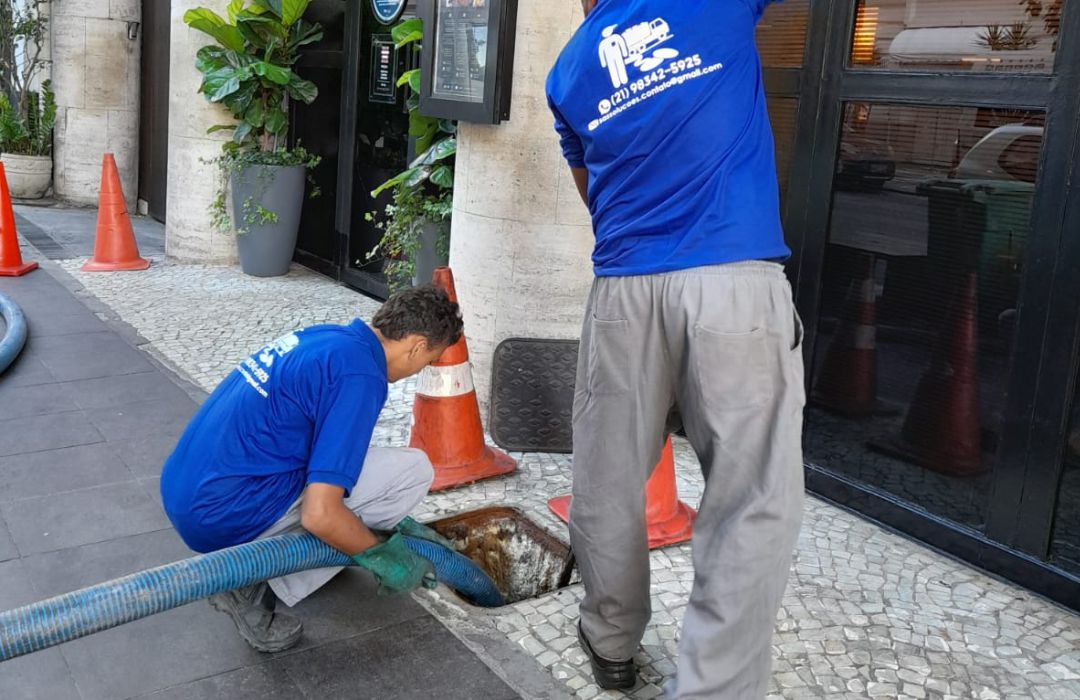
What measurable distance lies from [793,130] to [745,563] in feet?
7.43

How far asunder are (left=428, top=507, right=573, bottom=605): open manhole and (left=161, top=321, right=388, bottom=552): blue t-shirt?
1.01 meters

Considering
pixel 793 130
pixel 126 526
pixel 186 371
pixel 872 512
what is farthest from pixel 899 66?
pixel 186 371

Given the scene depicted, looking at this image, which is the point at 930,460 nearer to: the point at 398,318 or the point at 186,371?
the point at 398,318

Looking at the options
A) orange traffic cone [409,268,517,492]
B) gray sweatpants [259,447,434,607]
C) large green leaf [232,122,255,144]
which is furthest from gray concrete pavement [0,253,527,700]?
large green leaf [232,122,255,144]

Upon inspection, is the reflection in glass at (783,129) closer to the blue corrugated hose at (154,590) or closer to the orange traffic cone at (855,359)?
the orange traffic cone at (855,359)

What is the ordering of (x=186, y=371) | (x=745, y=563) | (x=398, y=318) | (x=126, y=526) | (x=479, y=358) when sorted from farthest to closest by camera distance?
(x=186, y=371) → (x=479, y=358) → (x=126, y=526) → (x=398, y=318) → (x=745, y=563)

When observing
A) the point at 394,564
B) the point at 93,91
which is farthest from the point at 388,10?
the point at 93,91

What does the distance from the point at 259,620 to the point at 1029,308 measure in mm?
2548

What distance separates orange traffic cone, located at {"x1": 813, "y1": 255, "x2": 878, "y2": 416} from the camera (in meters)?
3.94

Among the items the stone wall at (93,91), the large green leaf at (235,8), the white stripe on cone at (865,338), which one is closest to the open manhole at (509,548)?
the white stripe on cone at (865,338)

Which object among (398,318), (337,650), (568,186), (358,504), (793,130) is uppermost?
(793,130)

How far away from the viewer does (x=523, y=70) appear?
4.51m

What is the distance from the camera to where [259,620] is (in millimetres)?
2891

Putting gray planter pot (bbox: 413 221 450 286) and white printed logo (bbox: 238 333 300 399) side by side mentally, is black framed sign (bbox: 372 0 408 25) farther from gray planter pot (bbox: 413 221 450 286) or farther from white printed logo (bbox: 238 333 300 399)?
white printed logo (bbox: 238 333 300 399)
